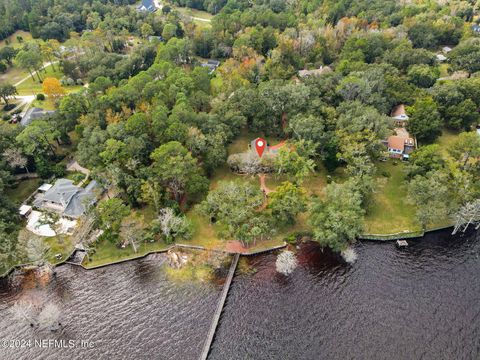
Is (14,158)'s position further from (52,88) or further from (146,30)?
(146,30)

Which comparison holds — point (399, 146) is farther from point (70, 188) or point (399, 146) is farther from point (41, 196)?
point (41, 196)

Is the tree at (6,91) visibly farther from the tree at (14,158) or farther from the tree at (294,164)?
the tree at (294,164)

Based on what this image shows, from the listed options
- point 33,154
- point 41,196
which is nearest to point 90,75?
point 33,154

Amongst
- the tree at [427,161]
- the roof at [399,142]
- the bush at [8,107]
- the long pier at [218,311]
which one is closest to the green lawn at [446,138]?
the roof at [399,142]

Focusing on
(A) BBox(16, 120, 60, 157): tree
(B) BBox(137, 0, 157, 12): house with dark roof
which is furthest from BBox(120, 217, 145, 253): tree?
(B) BBox(137, 0, 157, 12): house with dark roof

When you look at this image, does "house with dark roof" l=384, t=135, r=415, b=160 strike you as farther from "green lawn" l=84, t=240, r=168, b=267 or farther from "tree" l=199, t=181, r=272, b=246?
"green lawn" l=84, t=240, r=168, b=267
